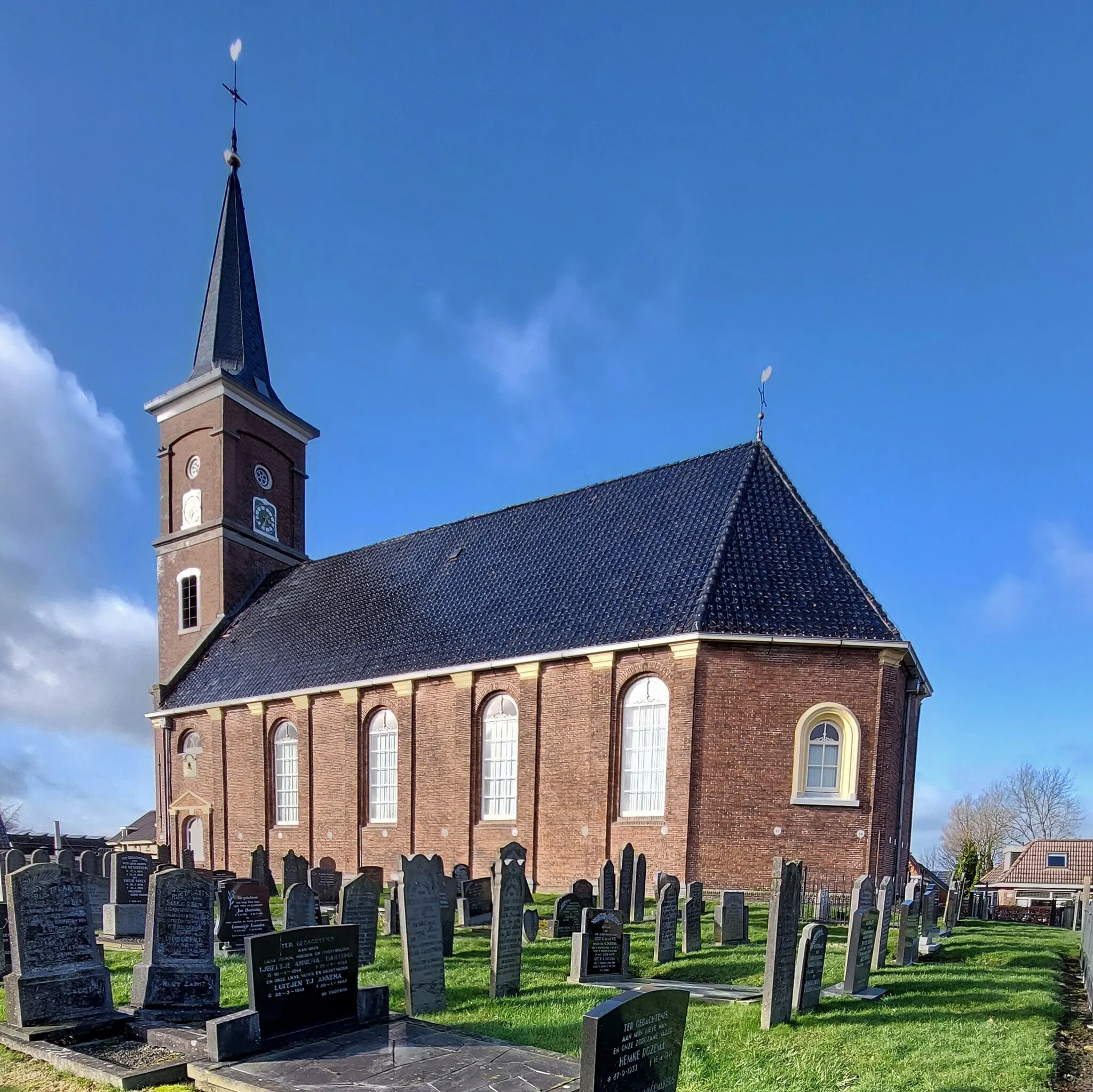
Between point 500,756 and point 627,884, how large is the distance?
6.77 meters

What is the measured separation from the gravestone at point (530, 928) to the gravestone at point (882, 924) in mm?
4660

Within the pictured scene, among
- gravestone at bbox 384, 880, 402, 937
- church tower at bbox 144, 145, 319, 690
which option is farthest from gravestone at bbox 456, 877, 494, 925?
A: church tower at bbox 144, 145, 319, 690

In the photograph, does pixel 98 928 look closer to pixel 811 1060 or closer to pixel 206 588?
pixel 811 1060

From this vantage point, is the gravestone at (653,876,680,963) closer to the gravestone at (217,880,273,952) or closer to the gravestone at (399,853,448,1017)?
the gravestone at (399,853,448,1017)

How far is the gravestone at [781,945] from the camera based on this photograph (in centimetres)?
701

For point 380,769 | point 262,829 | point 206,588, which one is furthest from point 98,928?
point 206,588

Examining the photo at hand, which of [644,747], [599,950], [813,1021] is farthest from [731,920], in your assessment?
[644,747]

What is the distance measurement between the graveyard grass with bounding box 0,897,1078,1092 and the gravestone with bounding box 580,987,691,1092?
A: 67.9 inches

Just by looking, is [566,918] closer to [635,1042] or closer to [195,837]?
[635,1042]

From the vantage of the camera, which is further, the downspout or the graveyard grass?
the downspout

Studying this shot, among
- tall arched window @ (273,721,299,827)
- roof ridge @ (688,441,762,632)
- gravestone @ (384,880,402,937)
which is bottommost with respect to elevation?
tall arched window @ (273,721,299,827)

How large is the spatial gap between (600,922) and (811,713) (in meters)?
9.07

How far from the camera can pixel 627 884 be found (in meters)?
13.6

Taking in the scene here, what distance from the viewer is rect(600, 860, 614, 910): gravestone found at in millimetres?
12656
